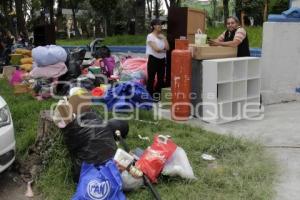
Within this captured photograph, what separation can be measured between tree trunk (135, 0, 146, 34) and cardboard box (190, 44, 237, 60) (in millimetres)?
14814

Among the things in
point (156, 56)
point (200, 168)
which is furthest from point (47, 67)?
point (200, 168)

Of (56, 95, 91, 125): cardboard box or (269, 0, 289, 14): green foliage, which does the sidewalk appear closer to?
(56, 95, 91, 125): cardboard box

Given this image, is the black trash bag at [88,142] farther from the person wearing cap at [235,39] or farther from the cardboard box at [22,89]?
the cardboard box at [22,89]

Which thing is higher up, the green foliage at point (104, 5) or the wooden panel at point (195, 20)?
the green foliage at point (104, 5)

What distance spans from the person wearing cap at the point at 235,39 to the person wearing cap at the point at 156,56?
1.12 meters

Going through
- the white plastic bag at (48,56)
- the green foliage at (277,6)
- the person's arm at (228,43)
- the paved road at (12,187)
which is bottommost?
the paved road at (12,187)

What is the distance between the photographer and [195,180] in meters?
4.74

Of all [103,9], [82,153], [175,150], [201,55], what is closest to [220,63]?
[201,55]

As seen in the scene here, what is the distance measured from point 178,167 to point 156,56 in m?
4.10

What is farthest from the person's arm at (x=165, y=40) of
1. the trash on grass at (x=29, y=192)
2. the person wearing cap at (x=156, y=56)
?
the trash on grass at (x=29, y=192)

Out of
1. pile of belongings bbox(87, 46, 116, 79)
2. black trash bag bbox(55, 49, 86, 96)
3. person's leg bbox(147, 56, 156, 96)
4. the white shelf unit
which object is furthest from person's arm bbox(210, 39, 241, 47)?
pile of belongings bbox(87, 46, 116, 79)

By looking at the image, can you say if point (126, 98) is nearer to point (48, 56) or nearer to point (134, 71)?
point (134, 71)

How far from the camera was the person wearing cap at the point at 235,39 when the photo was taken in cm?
752

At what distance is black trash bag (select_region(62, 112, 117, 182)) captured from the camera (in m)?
4.54
